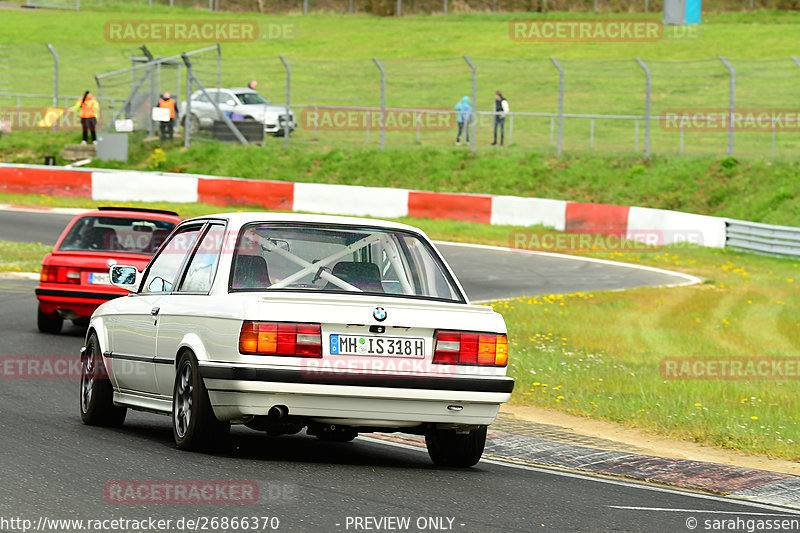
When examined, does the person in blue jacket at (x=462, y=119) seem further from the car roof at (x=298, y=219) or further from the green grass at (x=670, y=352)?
the car roof at (x=298, y=219)

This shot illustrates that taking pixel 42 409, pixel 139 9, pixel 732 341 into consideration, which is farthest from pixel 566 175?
pixel 139 9

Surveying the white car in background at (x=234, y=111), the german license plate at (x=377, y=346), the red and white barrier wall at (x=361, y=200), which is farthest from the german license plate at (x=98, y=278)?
the white car in background at (x=234, y=111)

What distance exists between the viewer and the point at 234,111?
3762cm

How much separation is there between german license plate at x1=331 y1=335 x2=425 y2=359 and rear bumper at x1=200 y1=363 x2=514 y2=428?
0.14 m

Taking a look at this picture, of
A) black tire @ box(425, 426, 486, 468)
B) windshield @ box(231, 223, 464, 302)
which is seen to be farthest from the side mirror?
black tire @ box(425, 426, 486, 468)

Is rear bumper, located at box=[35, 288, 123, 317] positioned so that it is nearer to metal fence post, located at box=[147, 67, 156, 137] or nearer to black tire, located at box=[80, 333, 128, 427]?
black tire, located at box=[80, 333, 128, 427]

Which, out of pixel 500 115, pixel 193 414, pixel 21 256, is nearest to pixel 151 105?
pixel 500 115

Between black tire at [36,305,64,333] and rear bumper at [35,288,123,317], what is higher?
rear bumper at [35,288,123,317]

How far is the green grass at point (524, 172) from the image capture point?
29.1 m

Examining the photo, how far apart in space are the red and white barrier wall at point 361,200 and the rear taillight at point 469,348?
19.7m

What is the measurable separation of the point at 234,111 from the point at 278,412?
31044 millimetres

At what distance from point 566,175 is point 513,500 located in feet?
83.4

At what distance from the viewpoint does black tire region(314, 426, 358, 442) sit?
7725 mm

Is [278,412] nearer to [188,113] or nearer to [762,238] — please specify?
[762,238]
